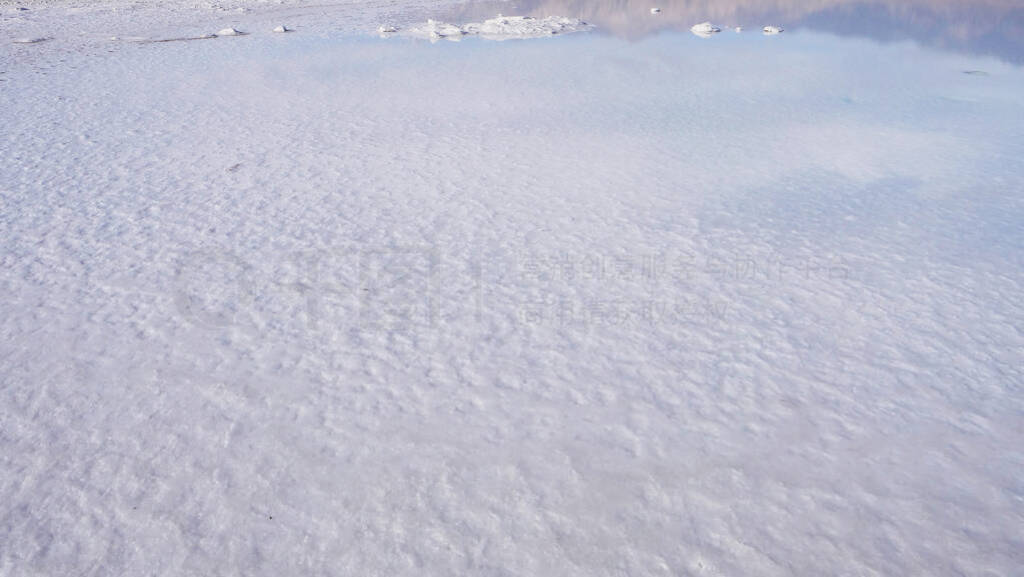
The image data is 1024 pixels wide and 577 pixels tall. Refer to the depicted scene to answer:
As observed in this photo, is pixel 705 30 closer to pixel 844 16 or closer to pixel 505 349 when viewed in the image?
pixel 844 16

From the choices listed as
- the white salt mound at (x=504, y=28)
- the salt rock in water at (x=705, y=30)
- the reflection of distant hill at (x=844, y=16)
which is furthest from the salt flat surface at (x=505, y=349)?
the reflection of distant hill at (x=844, y=16)

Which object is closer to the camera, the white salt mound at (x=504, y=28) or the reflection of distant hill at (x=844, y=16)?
the white salt mound at (x=504, y=28)

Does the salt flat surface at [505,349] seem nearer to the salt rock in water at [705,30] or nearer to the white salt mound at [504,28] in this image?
the white salt mound at [504,28]

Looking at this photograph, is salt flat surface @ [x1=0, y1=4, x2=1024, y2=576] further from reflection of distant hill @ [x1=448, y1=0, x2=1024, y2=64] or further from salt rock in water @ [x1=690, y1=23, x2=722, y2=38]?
reflection of distant hill @ [x1=448, y1=0, x2=1024, y2=64]

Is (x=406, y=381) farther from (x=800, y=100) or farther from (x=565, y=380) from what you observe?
(x=800, y=100)

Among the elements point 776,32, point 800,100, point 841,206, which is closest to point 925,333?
point 841,206

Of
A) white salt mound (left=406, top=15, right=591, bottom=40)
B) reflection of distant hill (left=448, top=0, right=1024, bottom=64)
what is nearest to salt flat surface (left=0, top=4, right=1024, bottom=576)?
white salt mound (left=406, top=15, right=591, bottom=40)

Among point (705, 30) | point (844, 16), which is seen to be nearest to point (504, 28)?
point (705, 30)
